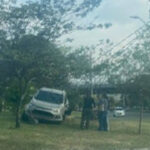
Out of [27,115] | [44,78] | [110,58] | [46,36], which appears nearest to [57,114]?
[27,115]

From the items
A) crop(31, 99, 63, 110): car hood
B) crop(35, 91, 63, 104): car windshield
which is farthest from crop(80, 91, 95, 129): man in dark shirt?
crop(35, 91, 63, 104): car windshield

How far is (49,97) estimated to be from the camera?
24109 millimetres

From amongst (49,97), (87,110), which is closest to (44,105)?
(49,97)

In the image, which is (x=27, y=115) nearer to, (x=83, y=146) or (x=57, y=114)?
(x=57, y=114)

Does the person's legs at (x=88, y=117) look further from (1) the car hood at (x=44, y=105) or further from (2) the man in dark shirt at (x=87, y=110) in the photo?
(1) the car hood at (x=44, y=105)

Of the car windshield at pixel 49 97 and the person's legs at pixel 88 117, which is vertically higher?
the car windshield at pixel 49 97

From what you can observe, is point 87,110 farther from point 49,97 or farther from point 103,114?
point 49,97

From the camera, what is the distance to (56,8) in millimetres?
14227

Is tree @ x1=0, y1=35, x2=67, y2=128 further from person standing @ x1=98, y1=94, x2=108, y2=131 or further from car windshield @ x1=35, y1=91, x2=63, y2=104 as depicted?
car windshield @ x1=35, y1=91, x2=63, y2=104

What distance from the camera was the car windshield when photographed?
78.5ft

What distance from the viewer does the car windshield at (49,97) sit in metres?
23.9

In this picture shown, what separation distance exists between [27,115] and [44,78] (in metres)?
6.16

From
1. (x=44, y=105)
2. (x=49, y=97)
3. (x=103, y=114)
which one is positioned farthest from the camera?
(x=49, y=97)

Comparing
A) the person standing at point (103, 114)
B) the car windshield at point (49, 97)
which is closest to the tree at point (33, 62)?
the person standing at point (103, 114)
